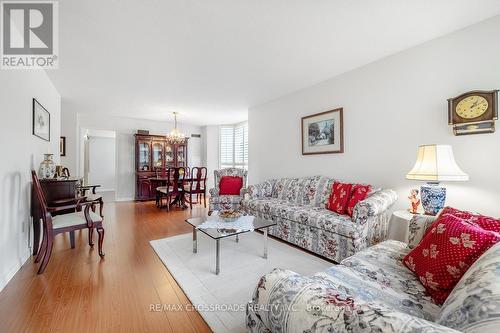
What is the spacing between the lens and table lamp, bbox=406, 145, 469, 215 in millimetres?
1928

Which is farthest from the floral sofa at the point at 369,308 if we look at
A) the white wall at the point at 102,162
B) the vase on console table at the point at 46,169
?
the white wall at the point at 102,162

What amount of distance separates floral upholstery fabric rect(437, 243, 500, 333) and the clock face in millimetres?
1861

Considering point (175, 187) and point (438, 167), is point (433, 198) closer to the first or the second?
point (438, 167)

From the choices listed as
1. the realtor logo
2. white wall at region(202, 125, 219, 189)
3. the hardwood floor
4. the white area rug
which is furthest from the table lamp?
white wall at region(202, 125, 219, 189)

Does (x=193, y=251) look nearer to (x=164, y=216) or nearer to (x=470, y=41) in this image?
(x=164, y=216)

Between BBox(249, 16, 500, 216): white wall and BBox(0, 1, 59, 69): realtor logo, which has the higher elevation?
BBox(0, 1, 59, 69): realtor logo

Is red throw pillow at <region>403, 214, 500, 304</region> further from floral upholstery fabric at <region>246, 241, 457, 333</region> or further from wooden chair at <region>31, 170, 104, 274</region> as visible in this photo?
wooden chair at <region>31, 170, 104, 274</region>

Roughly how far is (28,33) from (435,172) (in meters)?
4.01

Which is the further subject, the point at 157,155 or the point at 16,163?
the point at 157,155

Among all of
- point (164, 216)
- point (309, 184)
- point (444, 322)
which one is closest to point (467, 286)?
point (444, 322)

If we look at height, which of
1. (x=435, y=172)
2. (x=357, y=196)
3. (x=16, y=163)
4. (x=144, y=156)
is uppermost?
(x=144, y=156)

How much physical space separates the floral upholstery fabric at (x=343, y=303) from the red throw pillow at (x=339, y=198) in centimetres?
133

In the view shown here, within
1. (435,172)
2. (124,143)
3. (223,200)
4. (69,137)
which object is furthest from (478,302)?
(124,143)

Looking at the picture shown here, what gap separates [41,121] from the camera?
9.63 ft
